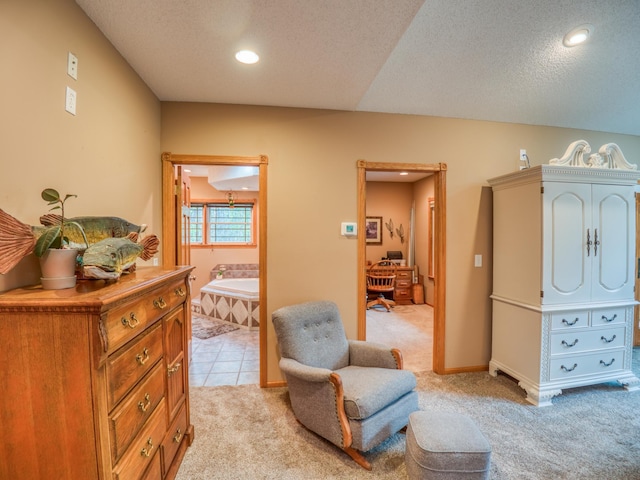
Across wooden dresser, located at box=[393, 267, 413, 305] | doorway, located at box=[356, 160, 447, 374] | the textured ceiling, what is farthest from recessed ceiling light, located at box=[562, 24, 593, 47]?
wooden dresser, located at box=[393, 267, 413, 305]

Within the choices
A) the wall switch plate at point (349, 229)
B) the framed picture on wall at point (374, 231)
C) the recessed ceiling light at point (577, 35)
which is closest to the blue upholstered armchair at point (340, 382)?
the wall switch plate at point (349, 229)

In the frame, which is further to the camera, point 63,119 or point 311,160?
point 311,160

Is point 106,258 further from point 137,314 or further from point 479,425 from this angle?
point 479,425

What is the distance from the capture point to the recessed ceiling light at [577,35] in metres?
1.93

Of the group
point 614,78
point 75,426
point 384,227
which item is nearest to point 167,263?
point 75,426

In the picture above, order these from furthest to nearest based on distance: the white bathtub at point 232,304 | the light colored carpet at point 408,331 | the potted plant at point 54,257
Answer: the white bathtub at point 232,304 → the light colored carpet at point 408,331 → the potted plant at point 54,257

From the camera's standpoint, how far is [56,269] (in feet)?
3.51

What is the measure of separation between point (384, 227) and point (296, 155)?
13.9ft

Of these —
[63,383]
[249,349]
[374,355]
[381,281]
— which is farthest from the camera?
[381,281]

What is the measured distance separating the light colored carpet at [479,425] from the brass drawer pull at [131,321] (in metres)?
1.16

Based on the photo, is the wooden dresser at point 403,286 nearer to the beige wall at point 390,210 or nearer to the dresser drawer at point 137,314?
the beige wall at point 390,210

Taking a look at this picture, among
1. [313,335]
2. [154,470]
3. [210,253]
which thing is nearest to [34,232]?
[154,470]

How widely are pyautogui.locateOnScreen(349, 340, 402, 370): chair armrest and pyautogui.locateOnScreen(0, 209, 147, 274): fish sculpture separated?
179 cm

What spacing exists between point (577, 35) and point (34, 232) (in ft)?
10.8
